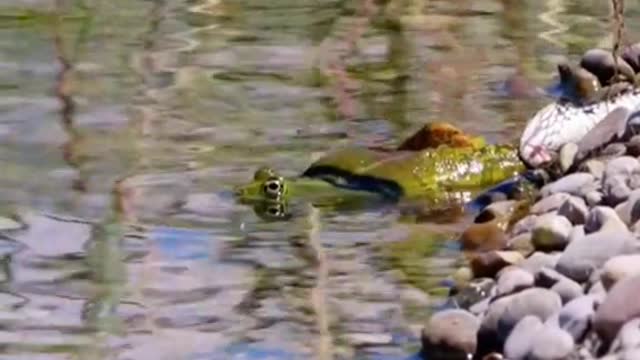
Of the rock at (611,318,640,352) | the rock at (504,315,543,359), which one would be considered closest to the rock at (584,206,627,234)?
the rock at (504,315,543,359)

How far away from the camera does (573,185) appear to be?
6223mm

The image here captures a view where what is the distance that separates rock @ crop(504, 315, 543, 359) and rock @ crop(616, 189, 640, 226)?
2.64 feet

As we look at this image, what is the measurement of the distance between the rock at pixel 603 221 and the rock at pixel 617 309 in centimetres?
70

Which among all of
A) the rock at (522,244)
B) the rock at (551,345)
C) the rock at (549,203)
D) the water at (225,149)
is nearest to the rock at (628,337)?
the rock at (551,345)

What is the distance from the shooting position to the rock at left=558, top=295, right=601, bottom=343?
462 centimetres

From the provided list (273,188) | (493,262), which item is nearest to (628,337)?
(493,262)

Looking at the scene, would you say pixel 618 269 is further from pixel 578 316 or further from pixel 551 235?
pixel 551 235

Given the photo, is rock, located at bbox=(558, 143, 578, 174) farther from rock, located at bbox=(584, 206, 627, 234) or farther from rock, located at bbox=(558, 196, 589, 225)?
rock, located at bbox=(584, 206, 627, 234)

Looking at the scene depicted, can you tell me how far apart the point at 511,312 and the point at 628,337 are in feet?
1.65

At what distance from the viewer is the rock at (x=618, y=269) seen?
473cm

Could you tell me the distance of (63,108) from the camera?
26.5 feet

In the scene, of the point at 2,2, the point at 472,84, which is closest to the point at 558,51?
the point at 472,84

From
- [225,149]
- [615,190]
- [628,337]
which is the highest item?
[628,337]

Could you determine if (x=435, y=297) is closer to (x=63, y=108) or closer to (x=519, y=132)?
(x=519, y=132)
